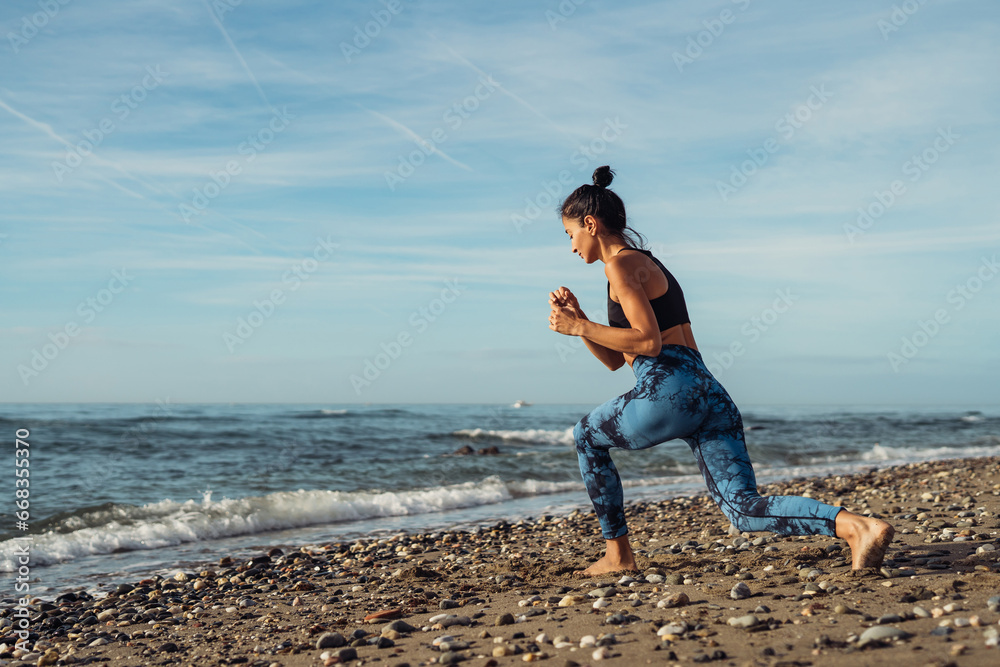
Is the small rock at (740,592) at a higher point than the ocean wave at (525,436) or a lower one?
higher

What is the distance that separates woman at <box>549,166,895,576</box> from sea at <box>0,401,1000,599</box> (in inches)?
204

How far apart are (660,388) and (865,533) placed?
1247mm

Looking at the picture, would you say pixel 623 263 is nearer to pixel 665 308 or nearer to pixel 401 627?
pixel 665 308

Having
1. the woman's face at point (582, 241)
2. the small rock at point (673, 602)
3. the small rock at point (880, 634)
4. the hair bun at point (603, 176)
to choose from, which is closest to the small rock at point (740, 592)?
the small rock at point (673, 602)

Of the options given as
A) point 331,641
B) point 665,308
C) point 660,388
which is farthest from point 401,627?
point 665,308

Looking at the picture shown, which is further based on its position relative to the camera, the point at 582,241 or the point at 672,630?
the point at 582,241

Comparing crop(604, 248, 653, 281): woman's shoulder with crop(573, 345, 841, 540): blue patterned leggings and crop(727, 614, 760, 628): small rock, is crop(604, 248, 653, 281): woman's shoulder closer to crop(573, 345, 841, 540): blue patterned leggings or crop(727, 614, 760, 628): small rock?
crop(573, 345, 841, 540): blue patterned leggings

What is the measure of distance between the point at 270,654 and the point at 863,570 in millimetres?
3143

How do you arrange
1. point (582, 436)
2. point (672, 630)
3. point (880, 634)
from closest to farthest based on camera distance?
point (880, 634)
point (672, 630)
point (582, 436)

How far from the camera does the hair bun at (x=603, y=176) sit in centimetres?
424

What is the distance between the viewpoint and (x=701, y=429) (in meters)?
4.07

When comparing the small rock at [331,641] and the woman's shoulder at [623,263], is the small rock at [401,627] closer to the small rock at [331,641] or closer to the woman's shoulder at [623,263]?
the small rock at [331,641]

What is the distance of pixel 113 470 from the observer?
1541cm

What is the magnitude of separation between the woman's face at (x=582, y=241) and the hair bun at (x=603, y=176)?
0.85ft
